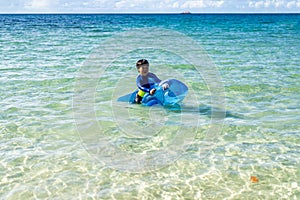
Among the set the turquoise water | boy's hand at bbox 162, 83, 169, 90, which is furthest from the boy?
the turquoise water

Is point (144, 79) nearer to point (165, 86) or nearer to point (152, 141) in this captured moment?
point (165, 86)

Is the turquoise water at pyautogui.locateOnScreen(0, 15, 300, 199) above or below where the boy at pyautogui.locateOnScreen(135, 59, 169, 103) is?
below

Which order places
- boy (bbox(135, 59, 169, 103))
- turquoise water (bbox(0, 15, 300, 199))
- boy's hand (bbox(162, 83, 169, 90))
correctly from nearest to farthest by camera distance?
1. turquoise water (bbox(0, 15, 300, 199))
2. boy's hand (bbox(162, 83, 169, 90))
3. boy (bbox(135, 59, 169, 103))

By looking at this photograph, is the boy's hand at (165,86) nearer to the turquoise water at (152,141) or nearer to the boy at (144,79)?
the boy at (144,79)

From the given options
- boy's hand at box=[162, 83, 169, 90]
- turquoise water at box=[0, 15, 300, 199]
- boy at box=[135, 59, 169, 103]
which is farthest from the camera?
boy at box=[135, 59, 169, 103]

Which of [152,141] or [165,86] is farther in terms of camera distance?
[165,86]

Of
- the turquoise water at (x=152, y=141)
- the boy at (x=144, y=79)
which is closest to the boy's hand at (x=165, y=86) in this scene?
the boy at (x=144, y=79)

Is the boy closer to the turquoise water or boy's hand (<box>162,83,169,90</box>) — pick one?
boy's hand (<box>162,83,169,90</box>)

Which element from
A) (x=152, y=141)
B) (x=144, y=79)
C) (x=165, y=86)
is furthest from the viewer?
(x=144, y=79)

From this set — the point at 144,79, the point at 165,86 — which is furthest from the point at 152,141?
the point at 144,79

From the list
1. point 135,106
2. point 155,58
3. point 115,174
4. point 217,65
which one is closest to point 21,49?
point 155,58

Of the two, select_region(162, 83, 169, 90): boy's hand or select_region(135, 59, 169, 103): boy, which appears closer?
select_region(162, 83, 169, 90): boy's hand

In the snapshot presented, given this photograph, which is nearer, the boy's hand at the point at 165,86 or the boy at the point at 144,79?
the boy's hand at the point at 165,86

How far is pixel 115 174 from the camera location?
18.6 ft
